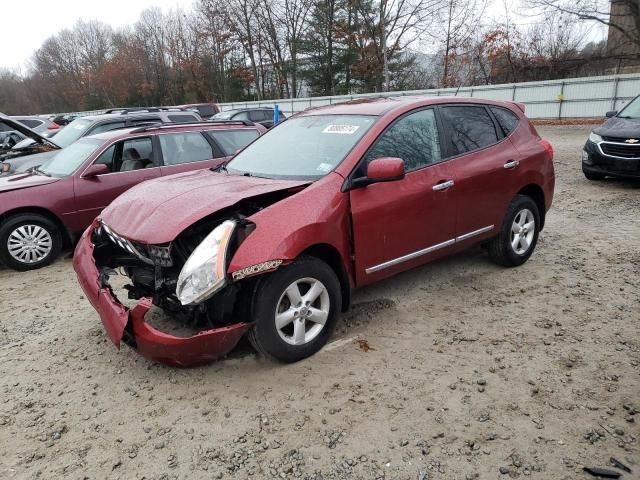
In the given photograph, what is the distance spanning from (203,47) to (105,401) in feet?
163

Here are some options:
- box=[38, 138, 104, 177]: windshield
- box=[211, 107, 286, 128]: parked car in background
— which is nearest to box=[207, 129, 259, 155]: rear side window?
box=[38, 138, 104, 177]: windshield

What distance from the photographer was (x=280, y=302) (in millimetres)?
3156

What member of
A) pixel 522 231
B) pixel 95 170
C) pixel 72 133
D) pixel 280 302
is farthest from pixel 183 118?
pixel 280 302

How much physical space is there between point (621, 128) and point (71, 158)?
8.74 meters

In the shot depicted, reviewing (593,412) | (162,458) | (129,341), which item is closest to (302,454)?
(162,458)

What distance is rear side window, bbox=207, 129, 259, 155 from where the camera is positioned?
7.12 metres

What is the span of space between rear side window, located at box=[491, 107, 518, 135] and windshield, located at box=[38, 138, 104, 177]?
16.2 feet

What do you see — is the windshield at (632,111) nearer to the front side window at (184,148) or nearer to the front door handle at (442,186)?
the front door handle at (442,186)

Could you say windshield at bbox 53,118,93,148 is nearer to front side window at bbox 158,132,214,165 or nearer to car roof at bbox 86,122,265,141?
car roof at bbox 86,122,265,141

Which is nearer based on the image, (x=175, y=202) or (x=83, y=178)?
(x=175, y=202)

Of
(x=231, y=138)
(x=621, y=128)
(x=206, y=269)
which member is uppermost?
(x=231, y=138)

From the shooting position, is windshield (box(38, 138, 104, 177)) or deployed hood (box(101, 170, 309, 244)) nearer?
deployed hood (box(101, 170, 309, 244))

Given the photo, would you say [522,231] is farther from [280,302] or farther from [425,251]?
[280,302]

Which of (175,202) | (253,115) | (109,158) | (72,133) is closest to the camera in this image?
(175,202)
